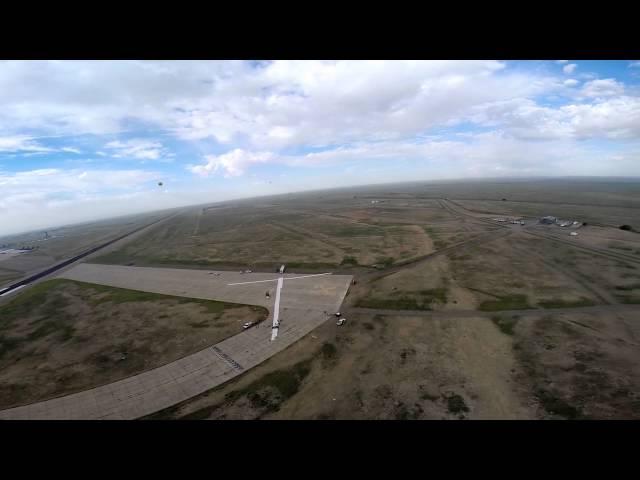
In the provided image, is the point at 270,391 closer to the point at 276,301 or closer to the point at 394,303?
the point at 276,301

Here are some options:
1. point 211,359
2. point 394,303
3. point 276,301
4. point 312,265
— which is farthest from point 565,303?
point 211,359

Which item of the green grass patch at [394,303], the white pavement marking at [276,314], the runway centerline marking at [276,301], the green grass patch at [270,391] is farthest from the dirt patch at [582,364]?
the runway centerline marking at [276,301]

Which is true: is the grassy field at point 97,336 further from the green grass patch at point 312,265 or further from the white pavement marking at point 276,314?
the green grass patch at point 312,265

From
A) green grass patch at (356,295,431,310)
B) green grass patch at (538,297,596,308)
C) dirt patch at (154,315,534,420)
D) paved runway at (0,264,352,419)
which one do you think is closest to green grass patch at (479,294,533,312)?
green grass patch at (538,297,596,308)

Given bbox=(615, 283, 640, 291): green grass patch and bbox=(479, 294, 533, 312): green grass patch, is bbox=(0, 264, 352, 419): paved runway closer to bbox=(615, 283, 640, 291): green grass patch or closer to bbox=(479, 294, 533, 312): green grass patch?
bbox=(479, 294, 533, 312): green grass patch

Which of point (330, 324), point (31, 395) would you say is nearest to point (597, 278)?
point (330, 324)

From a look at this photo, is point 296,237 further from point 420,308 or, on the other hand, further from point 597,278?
point 597,278
